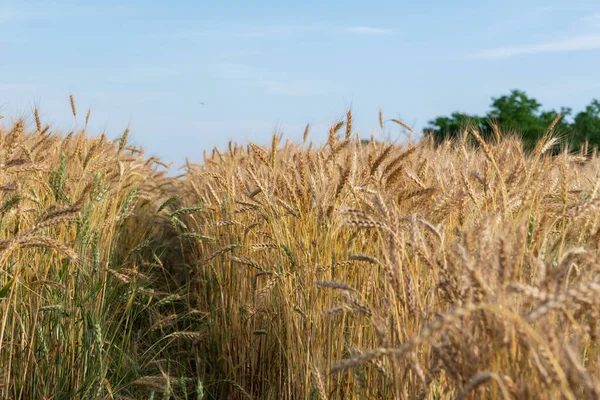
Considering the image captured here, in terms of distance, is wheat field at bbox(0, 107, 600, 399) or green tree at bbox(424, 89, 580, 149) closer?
wheat field at bbox(0, 107, 600, 399)

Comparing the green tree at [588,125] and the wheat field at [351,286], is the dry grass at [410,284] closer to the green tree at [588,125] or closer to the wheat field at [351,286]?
the wheat field at [351,286]

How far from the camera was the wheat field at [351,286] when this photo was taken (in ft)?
4.57

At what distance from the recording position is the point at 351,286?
101 inches

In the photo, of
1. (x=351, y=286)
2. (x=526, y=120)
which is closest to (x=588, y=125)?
(x=526, y=120)

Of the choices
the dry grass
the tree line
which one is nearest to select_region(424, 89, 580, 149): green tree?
the tree line

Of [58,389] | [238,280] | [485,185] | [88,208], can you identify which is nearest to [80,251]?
[88,208]

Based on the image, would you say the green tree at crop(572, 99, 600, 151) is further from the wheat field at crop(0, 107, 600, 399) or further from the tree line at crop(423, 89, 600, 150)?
the wheat field at crop(0, 107, 600, 399)

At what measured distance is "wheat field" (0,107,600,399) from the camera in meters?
1.39

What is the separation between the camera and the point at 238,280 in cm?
355

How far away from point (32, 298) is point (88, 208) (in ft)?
2.21

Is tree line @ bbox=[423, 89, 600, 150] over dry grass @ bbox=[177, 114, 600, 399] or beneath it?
over

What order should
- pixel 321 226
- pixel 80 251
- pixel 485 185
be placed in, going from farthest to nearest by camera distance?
pixel 80 251 < pixel 321 226 < pixel 485 185

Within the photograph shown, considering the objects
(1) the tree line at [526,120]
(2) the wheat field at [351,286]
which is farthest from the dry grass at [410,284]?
(1) the tree line at [526,120]

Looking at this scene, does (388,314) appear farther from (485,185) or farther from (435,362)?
(485,185)
